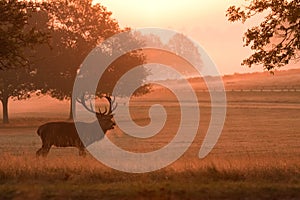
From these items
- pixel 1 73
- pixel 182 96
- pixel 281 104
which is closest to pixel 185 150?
pixel 1 73

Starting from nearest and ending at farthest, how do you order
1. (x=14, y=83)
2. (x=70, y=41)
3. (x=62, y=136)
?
(x=62, y=136) < (x=14, y=83) < (x=70, y=41)

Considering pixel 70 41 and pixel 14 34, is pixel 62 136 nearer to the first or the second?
pixel 14 34

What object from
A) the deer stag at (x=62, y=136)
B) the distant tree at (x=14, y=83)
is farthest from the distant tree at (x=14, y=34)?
the distant tree at (x=14, y=83)

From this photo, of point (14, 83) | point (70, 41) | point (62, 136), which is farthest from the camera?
point (70, 41)

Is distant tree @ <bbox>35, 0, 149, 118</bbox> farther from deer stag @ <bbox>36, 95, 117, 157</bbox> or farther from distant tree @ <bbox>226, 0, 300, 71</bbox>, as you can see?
distant tree @ <bbox>226, 0, 300, 71</bbox>

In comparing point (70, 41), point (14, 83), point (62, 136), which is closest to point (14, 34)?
point (62, 136)

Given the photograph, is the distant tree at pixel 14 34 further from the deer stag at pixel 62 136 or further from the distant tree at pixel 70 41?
the distant tree at pixel 70 41

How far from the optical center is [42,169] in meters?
11.8

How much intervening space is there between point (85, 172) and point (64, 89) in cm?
4266

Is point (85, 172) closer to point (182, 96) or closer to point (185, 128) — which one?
point (185, 128)

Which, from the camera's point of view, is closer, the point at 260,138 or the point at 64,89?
the point at 260,138

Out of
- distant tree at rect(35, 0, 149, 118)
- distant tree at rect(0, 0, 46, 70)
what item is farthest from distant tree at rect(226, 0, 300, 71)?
distant tree at rect(35, 0, 149, 118)

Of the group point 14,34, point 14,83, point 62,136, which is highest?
point 14,34

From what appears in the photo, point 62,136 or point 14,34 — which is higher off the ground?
point 14,34
